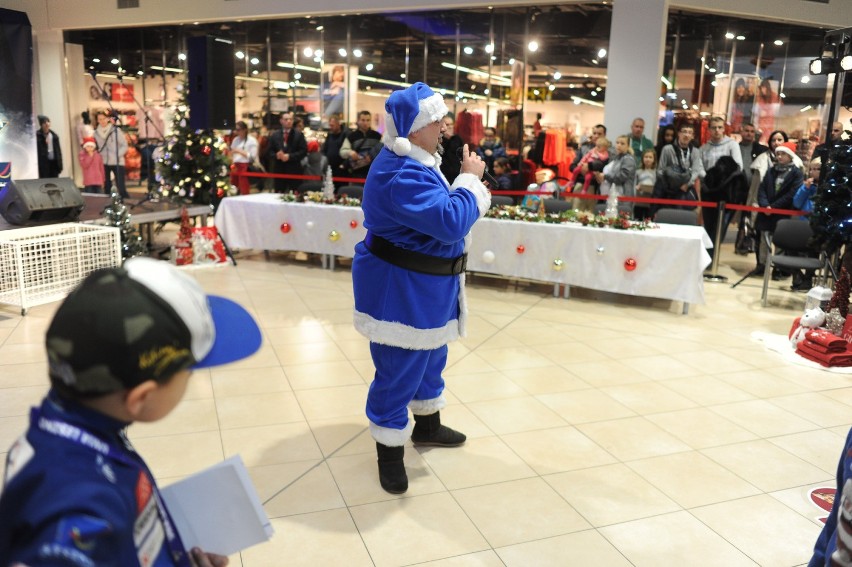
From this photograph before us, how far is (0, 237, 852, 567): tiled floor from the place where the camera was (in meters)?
2.83

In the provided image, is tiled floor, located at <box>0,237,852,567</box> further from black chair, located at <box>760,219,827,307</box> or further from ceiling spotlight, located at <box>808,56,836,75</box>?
ceiling spotlight, located at <box>808,56,836,75</box>

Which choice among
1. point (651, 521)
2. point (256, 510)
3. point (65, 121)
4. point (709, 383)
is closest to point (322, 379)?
point (651, 521)

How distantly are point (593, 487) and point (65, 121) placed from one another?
48.8ft

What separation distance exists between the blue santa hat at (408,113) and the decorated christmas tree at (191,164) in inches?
243

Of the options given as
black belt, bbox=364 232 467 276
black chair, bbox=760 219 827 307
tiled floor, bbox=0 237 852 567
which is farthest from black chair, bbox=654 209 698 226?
black belt, bbox=364 232 467 276

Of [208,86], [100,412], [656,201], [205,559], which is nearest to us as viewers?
[100,412]

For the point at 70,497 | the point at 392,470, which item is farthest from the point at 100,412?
the point at 392,470

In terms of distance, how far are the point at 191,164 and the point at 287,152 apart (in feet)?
6.60

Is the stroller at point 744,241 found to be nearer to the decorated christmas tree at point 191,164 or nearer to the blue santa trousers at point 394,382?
the decorated christmas tree at point 191,164

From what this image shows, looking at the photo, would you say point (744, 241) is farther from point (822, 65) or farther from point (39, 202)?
point (39, 202)

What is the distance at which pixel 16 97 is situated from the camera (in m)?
11.7

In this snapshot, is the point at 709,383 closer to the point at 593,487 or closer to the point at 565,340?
the point at 565,340

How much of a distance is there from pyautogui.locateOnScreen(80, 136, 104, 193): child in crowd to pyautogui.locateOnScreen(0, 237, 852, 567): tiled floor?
21.6 feet

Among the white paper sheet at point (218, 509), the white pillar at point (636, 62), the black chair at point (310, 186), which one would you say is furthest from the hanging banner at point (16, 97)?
the white paper sheet at point (218, 509)
